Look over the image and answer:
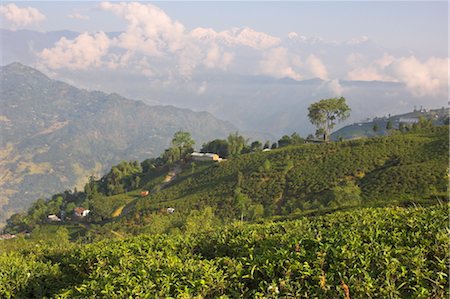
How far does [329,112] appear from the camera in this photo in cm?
8462

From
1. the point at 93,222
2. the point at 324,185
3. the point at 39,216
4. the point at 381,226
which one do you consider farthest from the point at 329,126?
the point at 39,216

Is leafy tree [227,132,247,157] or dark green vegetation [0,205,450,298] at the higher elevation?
leafy tree [227,132,247,157]

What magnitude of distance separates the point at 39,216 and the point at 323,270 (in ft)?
390

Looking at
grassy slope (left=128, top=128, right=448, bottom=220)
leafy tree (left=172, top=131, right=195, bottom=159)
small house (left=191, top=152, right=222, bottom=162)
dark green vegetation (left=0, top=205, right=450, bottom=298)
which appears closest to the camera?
dark green vegetation (left=0, top=205, right=450, bottom=298)

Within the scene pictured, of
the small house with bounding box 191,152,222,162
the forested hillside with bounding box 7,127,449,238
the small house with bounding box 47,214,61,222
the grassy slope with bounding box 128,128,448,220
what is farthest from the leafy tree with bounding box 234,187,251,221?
the small house with bounding box 47,214,61,222

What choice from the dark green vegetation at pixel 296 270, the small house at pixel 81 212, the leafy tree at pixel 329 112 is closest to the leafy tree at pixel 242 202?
the leafy tree at pixel 329 112

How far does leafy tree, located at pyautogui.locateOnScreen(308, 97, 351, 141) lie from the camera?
82.8 m

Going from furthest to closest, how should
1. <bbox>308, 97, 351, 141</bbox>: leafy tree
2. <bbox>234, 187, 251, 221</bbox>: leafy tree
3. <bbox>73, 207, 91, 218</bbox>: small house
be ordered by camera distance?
<bbox>73, 207, 91, 218</bbox>: small house < <bbox>308, 97, 351, 141</bbox>: leafy tree < <bbox>234, 187, 251, 221</bbox>: leafy tree

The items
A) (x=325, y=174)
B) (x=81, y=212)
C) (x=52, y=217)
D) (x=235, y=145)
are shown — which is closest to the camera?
(x=325, y=174)

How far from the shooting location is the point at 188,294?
232 inches

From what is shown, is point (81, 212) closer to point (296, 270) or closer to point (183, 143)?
point (183, 143)

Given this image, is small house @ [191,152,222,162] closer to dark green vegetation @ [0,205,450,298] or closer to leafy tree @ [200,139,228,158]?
leafy tree @ [200,139,228,158]

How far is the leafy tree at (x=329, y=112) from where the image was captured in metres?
82.8

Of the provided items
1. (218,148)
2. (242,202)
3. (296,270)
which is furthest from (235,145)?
(296,270)
